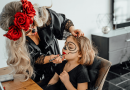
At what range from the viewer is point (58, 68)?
1.38 metres

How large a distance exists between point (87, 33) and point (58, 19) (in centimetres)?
163

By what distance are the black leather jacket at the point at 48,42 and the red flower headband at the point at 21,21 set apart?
0.29 metres

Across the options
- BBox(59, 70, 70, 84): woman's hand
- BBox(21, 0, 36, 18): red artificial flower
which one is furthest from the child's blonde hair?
BBox(21, 0, 36, 18): red artificial flower

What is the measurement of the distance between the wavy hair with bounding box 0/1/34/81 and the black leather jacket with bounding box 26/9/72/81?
0.11 metres

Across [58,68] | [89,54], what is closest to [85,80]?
[89,54]

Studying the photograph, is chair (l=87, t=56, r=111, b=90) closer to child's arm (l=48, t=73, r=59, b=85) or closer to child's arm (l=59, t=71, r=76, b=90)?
child's arm (l=59, t=71, r=76, b=90)

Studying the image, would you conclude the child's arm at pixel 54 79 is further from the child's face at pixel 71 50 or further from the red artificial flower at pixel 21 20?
the red artificial flower at pixel 21 20

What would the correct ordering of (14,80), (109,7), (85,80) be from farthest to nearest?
(109,7) → (14,80) → (85,80)

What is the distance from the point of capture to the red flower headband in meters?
0.96

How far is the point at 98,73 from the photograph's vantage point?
114cm

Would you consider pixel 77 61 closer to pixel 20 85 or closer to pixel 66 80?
pixel 66 80

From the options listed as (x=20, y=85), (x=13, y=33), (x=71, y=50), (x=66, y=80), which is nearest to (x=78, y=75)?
(x=66, y=80)

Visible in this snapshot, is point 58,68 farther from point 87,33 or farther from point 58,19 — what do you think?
point 87,33

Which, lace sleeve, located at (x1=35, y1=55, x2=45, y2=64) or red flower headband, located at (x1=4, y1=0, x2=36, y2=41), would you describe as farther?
lace sleeve, located at (x1=35, y1=55, x2=45, y2=64)
